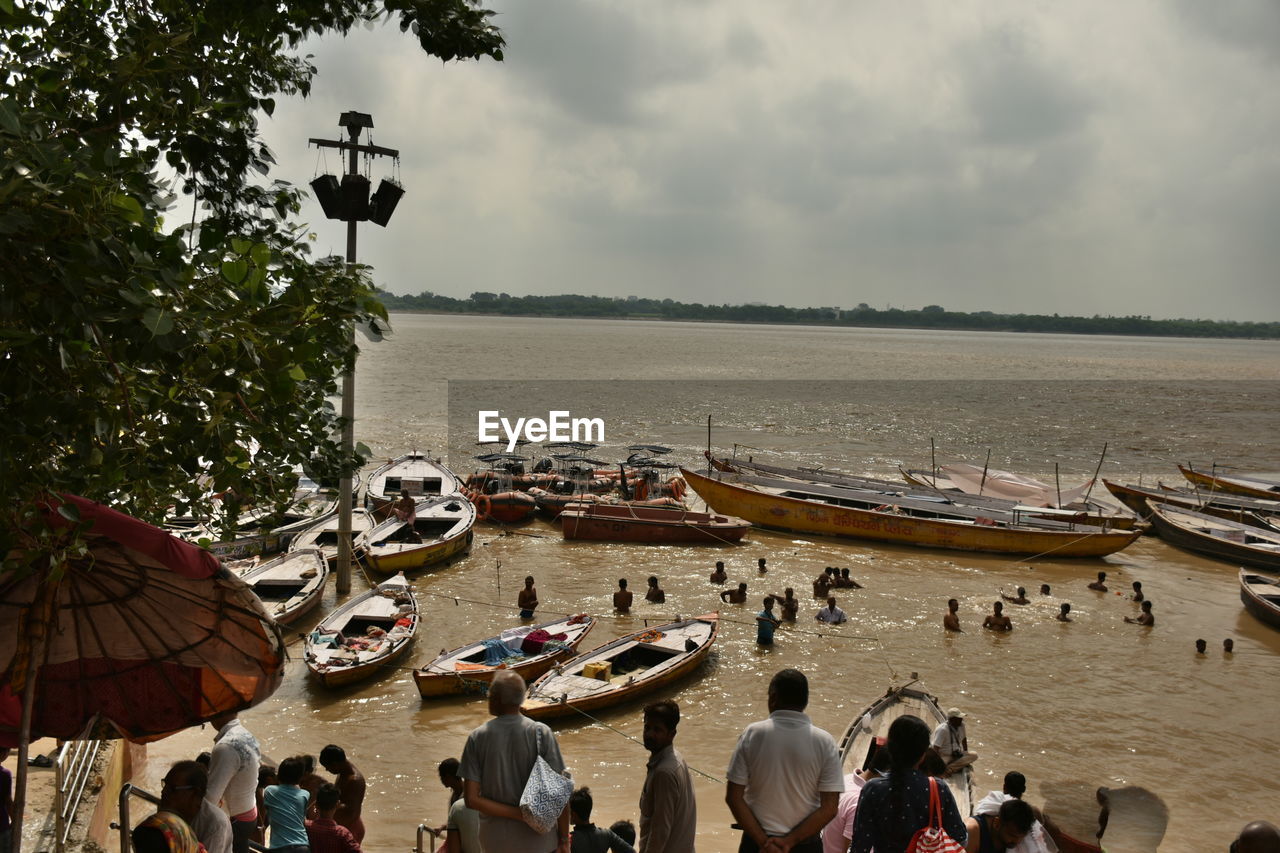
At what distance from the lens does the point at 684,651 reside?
14.9 meters

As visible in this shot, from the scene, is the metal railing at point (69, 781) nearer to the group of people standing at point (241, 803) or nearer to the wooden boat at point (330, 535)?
the group of people standing at point (241, 803)

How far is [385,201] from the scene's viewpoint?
57.4ft

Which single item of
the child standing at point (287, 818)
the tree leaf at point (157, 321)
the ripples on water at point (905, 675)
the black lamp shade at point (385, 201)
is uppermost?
the black lamp shade at point (385, 201)

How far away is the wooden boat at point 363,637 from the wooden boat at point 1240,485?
29.6 meters

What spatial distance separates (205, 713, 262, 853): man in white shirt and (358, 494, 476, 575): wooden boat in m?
14.1

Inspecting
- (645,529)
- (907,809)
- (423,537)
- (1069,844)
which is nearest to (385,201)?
(423,537)

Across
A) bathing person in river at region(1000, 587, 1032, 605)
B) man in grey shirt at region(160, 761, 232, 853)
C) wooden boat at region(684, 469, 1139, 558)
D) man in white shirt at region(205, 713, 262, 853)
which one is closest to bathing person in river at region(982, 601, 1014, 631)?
bathing person in river at region(1000, 587, 1032, 605)

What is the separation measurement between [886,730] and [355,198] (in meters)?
13.6

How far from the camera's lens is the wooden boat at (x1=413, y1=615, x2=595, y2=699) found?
43.9 ft

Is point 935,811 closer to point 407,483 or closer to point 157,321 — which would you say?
point 157,321

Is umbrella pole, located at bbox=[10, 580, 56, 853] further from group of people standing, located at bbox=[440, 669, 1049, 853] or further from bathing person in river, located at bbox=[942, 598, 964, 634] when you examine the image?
bathing person in river, located at bbox=[942, 598, 964, 634]

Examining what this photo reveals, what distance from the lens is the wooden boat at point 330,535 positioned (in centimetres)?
2061

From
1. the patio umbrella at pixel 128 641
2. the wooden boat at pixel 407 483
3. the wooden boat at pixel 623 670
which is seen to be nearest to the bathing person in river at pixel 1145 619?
the wooden boat at pixel 623 670

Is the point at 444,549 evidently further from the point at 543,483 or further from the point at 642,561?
the point at 543,483
